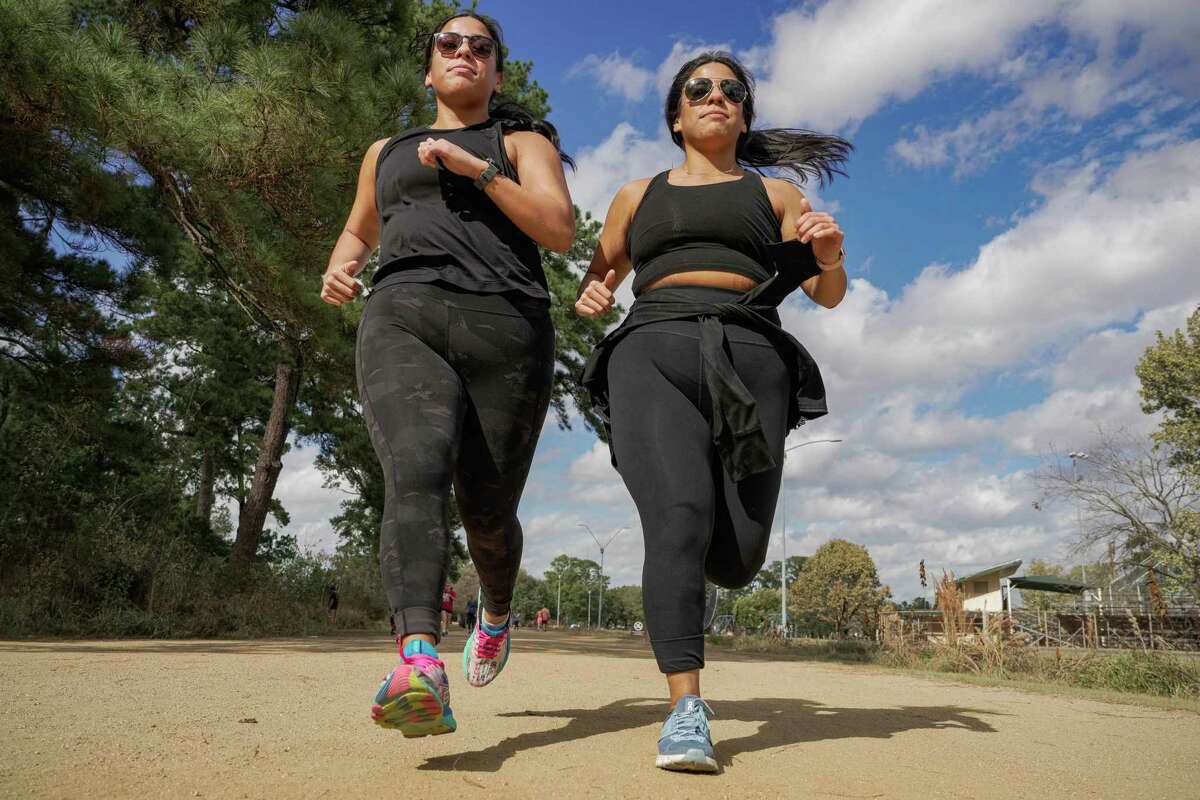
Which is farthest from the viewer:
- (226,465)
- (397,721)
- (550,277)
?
(226,465)

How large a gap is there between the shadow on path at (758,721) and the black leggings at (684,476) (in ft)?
1.48

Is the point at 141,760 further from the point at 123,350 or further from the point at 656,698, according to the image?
the point at 123,350

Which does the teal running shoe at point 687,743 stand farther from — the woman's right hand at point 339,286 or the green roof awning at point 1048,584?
the green roof awning at point 1048,584

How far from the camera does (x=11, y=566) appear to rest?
41.4 ft

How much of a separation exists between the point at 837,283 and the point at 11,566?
14.1 m

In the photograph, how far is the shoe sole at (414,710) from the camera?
6.46ft

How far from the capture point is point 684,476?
2553 millimetres

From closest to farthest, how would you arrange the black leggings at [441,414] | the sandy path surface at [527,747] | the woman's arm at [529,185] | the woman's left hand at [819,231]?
the sandy path surface at [527,747] < the black leggings at [441,414] < the woman's arm at [529,185] < the woman's left hand at [819,231]

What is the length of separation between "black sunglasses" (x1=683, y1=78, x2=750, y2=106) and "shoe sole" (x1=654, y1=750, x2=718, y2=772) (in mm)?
2418

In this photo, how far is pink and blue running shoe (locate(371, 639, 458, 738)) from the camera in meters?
1.97

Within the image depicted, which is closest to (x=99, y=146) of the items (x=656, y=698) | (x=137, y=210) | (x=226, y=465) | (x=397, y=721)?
(x=137, y=210)

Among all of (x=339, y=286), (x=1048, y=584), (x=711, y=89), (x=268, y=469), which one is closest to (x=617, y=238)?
(x=711, y=89)

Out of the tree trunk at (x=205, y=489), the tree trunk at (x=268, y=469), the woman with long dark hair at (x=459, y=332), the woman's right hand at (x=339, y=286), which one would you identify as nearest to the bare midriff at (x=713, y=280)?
the woman with long dark hair at (x=459, y=332)

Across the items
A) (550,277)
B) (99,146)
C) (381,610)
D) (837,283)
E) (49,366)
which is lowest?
(381,610)
